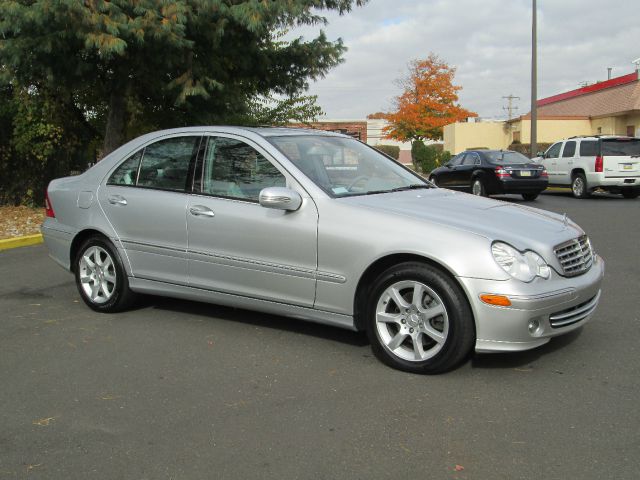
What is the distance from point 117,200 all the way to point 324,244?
2.17 metres

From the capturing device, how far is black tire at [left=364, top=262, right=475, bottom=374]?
4.23m

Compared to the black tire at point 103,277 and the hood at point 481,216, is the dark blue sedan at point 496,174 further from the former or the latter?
the black tire at point 103,277

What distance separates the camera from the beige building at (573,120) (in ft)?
132

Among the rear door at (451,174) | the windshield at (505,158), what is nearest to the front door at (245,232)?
the windshield at (505,158)

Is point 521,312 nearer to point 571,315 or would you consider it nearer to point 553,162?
point 571,315

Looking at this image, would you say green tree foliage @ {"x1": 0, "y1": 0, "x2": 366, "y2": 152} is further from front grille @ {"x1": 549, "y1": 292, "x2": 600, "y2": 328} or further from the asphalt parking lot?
front grille @ {"x1": 549, "y1": 292, "x2": 600, "y2": 328}

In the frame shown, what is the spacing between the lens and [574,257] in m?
4.57

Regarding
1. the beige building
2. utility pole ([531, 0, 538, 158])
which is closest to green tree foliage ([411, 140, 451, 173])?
the beige building

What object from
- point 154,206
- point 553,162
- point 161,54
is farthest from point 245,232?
point 553,162

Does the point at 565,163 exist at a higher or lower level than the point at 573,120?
lower

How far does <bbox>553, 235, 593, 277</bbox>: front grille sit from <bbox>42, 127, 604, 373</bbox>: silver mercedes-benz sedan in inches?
0.5

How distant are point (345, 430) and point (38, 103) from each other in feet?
42.4

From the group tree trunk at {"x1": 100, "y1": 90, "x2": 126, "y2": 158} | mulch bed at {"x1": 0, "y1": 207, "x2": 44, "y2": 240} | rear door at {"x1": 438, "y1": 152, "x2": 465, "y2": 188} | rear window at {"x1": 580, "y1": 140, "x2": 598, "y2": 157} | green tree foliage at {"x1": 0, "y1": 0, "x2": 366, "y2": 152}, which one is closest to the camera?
green tree foliage at {"x1": 0, "y1": 0, "x2": 366, "y2": 152}

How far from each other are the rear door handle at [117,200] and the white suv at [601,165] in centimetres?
1571
